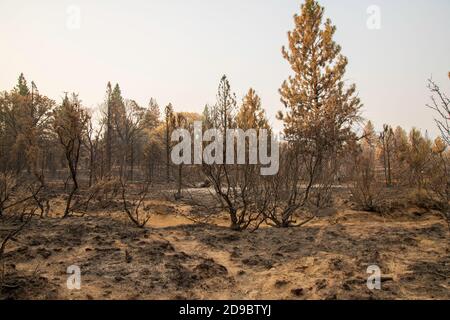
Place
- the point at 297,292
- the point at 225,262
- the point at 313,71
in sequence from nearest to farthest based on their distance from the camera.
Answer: the point at 297,292
the point at 225,262
the point at 313,71

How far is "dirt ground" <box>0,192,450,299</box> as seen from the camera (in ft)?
11.7

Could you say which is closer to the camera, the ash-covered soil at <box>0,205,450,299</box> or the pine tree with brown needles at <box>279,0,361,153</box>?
the ash-covered soil at <box>0,205,450,299</box>

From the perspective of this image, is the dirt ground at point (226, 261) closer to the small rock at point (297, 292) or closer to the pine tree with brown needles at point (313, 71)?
the small rock at point (297, 292)

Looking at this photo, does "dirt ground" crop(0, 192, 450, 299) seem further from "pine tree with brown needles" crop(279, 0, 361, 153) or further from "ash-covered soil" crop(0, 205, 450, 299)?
"pine tree with brown needles" crop(279, 0, 361, 153)

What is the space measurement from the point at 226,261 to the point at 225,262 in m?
0.05

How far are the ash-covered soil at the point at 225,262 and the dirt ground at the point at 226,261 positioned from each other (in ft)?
0.05

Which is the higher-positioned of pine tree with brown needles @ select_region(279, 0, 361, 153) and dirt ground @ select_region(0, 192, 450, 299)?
pine tree with brown needles @ select_region(279, 0, 361, 153)

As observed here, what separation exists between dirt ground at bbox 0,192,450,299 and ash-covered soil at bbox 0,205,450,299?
0.01 meters

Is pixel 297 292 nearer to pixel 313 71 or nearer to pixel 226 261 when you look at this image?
pixel 226 261

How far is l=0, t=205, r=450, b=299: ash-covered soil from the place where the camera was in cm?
355

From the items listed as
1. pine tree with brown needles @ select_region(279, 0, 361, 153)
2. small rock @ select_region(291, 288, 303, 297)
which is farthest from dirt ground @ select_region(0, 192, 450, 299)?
pine tree with brown needles @ select_region(279, 0, 361, 153)

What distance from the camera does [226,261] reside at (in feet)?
16.1

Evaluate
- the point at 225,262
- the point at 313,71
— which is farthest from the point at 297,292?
the point at 313,71

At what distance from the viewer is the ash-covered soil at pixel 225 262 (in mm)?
3555
